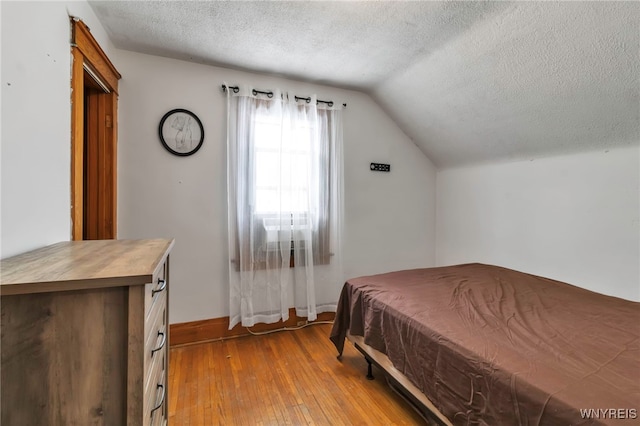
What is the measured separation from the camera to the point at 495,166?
2883 millimetres

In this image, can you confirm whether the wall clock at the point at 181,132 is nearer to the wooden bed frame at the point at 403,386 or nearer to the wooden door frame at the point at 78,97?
the wooden door frame at the point at 78,97

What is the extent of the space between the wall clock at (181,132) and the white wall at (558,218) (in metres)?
2.79

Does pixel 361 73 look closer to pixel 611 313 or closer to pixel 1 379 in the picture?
pixel 611 313

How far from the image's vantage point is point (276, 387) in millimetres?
1880

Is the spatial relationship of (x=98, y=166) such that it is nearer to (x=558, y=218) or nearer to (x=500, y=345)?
(x=500, y=345)

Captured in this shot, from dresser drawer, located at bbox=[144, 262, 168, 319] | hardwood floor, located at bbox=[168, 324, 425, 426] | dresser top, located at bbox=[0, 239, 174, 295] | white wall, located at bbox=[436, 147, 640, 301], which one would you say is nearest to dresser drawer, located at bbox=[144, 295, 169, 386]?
dresser drawer, located at bbox=[144, 262, 168, 319]

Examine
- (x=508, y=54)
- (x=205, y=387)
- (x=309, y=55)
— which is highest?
(x=309, y=55)

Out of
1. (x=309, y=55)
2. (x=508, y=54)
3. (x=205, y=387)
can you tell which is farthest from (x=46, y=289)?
(x=508, y=54)

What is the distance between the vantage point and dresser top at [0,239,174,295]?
2.23 feet

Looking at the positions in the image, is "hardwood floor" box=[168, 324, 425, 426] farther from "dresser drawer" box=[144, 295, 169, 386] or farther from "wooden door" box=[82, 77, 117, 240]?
"wooden door" box=[82, 77, 117, 240]

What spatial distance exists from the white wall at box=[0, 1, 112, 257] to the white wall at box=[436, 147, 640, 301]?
132 inches

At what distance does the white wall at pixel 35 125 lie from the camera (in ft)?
3.35

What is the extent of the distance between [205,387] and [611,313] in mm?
2425

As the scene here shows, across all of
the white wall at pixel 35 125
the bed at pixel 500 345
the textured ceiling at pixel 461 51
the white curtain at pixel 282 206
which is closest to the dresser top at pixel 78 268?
the white wall at pixel 35 125
